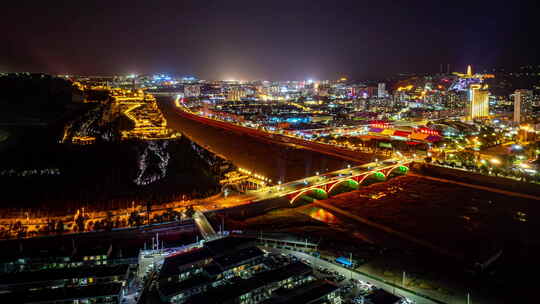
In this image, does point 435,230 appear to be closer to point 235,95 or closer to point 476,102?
point 476,102

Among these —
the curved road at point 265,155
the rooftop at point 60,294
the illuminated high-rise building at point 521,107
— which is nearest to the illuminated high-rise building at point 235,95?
the curved road at point 265,155

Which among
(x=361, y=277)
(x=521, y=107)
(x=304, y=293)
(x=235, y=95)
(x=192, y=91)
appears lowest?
(x=361, y=277)

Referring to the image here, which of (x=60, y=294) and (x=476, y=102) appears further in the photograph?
(x=476, y=102)

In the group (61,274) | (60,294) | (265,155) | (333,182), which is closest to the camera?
(60,294)

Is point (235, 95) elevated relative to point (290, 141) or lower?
elevated

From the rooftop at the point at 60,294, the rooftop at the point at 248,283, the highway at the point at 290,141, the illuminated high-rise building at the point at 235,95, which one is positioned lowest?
the rooftop at the point at 248,283

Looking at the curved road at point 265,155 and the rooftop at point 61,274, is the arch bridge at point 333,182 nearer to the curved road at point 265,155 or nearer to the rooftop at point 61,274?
the curved road at point 265,155

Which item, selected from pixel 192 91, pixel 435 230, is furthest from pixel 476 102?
pixel 192 91

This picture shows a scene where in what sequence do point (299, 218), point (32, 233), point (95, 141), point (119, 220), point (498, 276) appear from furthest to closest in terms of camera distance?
point (95, 141), point (299, 218), point (119, 220), point (32, 233), point (498, 276)

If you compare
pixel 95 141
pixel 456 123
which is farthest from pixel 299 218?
pixel 456 123

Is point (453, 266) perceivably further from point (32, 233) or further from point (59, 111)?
point (59, 111)

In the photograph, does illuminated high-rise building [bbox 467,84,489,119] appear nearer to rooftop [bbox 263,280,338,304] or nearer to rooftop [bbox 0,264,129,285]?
rooftop [bbox 263,280,338,304]
